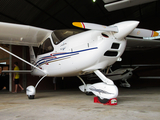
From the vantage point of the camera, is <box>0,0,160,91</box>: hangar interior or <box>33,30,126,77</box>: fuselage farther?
<box>0,0,160,91</box>: hangar interior

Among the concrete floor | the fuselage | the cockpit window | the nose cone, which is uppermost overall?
the cockpit window

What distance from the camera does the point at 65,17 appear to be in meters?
10.3

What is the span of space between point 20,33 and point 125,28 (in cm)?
377

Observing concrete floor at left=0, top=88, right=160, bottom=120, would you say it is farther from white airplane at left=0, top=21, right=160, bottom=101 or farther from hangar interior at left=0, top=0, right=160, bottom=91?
hangar interior at left=0, top=0, right=160, bottom=91

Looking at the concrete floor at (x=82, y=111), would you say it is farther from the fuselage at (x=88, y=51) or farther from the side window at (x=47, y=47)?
the side window at (x=47, y=47)

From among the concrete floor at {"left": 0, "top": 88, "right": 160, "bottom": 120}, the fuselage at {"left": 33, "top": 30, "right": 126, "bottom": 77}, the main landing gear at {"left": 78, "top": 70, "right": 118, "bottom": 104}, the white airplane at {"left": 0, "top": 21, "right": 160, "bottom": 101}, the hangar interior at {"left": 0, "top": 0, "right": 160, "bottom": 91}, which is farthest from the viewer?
the hangar interior at {"left": 0, "top": 0, "right": 160, "bottom": 91}

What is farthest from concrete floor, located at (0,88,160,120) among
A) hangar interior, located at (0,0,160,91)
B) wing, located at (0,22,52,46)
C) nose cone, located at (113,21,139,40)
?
hangar interior, located at (0,0,160,91)

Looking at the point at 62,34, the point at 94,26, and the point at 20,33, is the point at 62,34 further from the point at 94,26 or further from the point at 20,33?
the point at 94,26

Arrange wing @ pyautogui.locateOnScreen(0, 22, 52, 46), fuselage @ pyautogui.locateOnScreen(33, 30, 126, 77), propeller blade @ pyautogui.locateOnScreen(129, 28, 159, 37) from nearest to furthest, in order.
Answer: fuselage @ pyautogui.locateOnScreen(33, 30, 126, 77), propeller blade @ pyautogui.locateOnScreen(129, 28, 159, 37), wing @ pyautogui.locateOnScreen(0, 22, 52, 46)

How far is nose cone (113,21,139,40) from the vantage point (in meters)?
3.49

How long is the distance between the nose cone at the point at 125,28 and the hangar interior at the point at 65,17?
481 cm

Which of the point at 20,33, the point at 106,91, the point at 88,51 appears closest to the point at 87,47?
the point at 88,51

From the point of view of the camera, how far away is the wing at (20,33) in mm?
4932

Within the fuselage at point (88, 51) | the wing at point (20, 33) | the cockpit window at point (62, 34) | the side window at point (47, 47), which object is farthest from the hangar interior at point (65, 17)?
the fuselage at point (88, 51)
